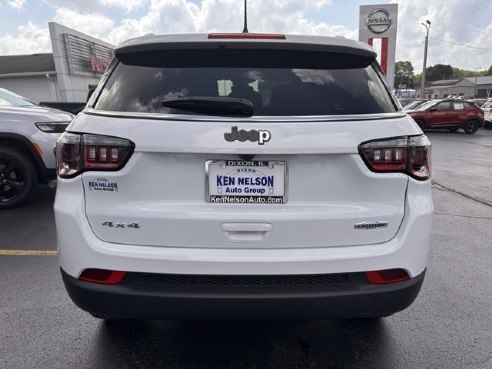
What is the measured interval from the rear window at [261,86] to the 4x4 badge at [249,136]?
142 mm

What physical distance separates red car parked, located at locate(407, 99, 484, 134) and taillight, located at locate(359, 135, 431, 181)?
20.9m

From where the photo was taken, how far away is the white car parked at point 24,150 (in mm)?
6039

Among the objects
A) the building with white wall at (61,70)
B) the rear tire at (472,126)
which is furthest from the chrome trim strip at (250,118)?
the rear tire at (472,126)

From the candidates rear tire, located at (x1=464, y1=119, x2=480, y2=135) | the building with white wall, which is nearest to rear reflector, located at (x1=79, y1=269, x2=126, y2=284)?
the building with white wall

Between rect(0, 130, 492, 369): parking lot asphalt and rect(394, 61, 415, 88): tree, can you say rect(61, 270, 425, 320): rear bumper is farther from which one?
rect(394, 61, 415, 88): tree

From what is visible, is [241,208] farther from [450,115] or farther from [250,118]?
[450,115]

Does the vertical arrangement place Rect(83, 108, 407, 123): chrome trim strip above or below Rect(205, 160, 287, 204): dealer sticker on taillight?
above

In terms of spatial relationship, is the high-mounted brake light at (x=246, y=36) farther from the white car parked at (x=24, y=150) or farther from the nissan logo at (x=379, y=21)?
the nissan logo at (x=379, y=21)

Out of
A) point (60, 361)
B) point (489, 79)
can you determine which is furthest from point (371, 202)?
point (489, 79)

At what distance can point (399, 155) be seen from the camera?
87.4 inches

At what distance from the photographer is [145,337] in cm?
289

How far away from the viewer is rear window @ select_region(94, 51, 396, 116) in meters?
2.27

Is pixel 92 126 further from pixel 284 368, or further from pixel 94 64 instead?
pixel 94 64

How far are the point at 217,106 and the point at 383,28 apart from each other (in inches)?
352
